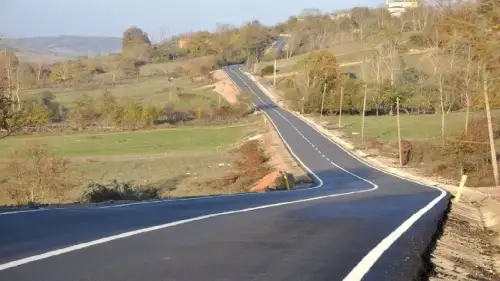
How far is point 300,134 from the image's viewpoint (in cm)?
7294

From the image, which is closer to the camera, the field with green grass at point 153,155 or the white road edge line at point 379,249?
the white road edge line at point 379,249

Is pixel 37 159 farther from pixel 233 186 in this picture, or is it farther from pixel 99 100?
pixel 99 100

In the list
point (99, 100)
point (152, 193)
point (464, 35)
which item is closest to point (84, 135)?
point (99, 100)

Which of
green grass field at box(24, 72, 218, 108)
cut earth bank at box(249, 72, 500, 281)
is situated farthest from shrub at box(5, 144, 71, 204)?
green grass field at box(24, 72, 218, 108)

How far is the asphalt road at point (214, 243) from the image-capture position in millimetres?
7148

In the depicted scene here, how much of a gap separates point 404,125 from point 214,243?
243 feet

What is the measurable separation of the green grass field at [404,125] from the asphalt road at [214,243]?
49.1 meters

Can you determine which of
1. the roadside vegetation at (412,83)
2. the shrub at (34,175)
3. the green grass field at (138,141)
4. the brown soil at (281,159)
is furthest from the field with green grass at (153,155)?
the roadside vegetation at (412,83)

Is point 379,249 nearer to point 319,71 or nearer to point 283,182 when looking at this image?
point 283,182

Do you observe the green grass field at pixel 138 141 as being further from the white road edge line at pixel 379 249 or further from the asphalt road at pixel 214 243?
the asphalt road at pixel 214 243

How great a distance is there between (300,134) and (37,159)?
122 ft

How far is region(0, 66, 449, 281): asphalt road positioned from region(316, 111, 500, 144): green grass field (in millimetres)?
49066

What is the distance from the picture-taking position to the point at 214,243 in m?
9.05

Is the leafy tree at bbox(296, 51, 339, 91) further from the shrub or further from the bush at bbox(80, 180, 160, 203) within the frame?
the bush at bbox(80, 180, 160, 203)
